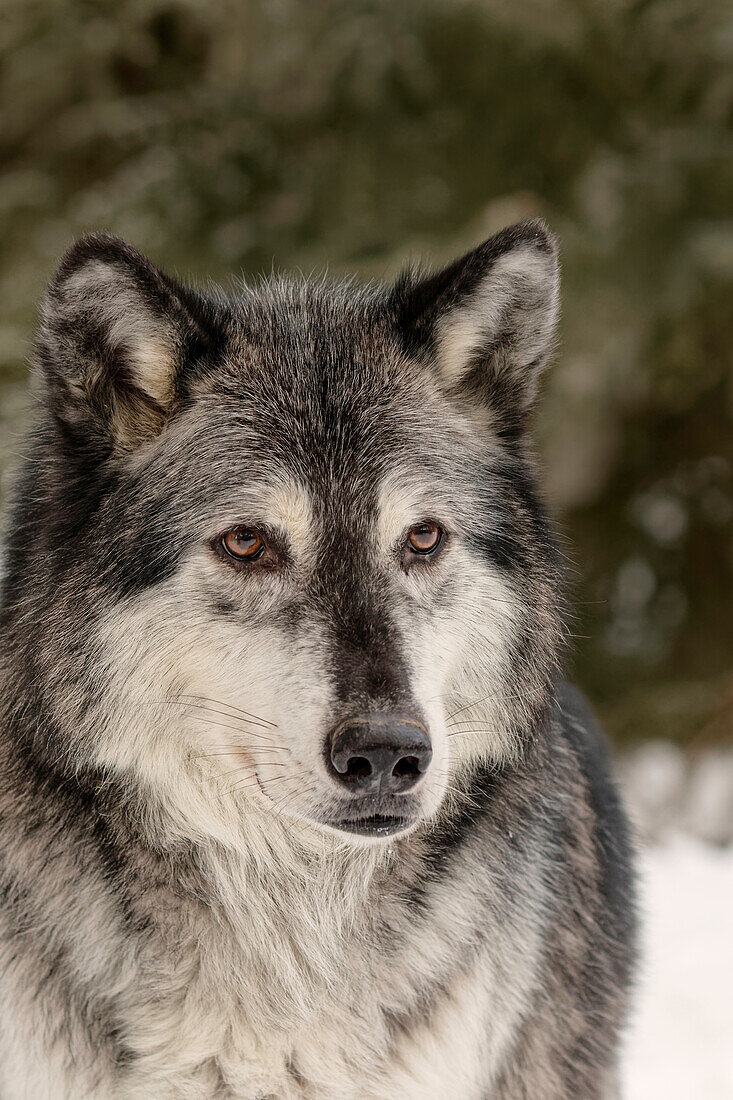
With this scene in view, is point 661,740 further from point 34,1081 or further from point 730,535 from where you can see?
point 34,1081

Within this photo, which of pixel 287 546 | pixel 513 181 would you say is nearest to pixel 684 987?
pixel 287 546

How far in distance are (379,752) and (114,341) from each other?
1.04 m

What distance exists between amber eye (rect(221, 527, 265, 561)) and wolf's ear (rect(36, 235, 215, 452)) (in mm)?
321

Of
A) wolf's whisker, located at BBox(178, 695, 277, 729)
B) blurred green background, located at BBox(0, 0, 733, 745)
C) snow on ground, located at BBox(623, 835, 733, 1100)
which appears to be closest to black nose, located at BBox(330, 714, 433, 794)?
wolf's whisker, located at BBox(178, 695, 277, 729)

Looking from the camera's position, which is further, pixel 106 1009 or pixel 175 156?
pixel 175 156

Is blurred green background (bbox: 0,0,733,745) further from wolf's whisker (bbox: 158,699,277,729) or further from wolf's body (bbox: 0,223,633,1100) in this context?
wolf's whisker (bbox: 158,699,277,729)

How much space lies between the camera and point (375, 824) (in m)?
2.29

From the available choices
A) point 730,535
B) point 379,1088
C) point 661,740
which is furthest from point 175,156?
point 379,1088

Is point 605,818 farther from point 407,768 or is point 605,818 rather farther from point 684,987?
point 684,987

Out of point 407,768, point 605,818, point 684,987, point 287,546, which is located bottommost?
point 684,987

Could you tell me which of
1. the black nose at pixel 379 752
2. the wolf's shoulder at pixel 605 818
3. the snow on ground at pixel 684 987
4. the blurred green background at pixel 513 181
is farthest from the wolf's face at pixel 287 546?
the blurred green background at pixel 513 181

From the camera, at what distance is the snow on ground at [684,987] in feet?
13.1

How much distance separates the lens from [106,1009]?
2.51 m

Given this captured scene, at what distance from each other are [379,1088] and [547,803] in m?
0.76
